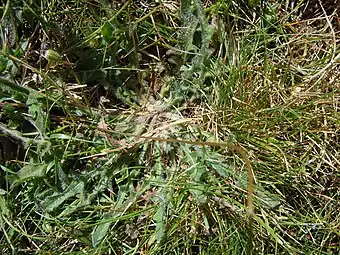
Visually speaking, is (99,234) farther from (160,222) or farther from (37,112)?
(37,112)

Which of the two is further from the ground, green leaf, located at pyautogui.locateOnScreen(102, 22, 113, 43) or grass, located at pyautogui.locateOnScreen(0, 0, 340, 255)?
green leaf, located at pyautogui.locateOnScreen(102, 22, 113, 43)

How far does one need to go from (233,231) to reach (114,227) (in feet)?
1.28

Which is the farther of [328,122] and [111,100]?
[111,100]

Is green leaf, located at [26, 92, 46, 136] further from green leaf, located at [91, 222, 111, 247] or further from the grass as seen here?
green leaf, located at [91, 222, 111, 247]

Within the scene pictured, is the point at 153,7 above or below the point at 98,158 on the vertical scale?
above

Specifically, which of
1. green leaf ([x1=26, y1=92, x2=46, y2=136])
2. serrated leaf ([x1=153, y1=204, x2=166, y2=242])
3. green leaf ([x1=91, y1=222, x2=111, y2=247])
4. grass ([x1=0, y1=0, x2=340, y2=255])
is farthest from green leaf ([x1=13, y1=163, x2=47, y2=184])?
serrated leaf ([x1=153, y1=204, x2=166, y2=242])

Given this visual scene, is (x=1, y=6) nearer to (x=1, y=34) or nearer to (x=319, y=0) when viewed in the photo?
(x=1, y=34)

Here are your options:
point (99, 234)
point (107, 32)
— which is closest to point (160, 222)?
point (99, 234)

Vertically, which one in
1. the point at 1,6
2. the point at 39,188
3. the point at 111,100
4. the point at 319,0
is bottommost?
the point at 39,188

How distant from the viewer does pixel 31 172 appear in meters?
1.83

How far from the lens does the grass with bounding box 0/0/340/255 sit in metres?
1.82

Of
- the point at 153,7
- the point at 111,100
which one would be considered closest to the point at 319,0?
the point at 153,7

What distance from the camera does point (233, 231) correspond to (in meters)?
1.81

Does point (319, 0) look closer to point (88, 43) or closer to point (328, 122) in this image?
point (328, 122)
